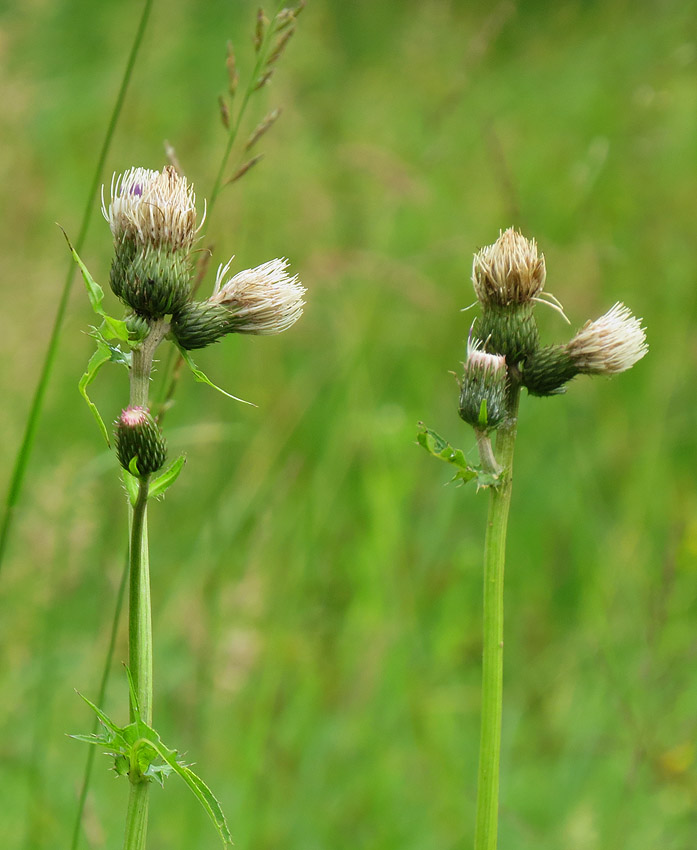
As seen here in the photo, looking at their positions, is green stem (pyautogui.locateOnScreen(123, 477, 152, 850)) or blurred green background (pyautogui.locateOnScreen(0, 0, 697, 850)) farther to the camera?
blurred green background (pyautogui.locateOnScreen(0, 0, 697, 850))

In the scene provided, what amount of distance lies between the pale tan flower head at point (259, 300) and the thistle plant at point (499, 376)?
297mm

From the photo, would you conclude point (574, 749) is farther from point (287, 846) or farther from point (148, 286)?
point (148, 286)

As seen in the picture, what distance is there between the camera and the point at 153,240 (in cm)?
156

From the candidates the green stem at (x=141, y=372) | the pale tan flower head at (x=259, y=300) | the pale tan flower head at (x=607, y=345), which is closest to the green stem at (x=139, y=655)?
Answer: the green stem at (x=141, y=372)

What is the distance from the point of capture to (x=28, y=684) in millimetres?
3305

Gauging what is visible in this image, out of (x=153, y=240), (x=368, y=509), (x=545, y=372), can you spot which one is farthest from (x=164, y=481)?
(x=368, y=509)

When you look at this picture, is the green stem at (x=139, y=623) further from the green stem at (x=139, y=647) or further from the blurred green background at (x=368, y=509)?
the blurred green background at (x=368, y=509)

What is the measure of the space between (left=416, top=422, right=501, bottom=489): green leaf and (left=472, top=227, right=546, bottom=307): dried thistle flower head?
0.24m

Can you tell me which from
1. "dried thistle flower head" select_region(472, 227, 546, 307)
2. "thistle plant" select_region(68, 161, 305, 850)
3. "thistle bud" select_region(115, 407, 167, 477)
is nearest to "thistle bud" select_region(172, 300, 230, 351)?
"thistle plant" select_region(68, 161, 305, 850)

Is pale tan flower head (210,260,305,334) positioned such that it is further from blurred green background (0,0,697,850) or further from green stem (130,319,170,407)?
blurred green background (0,0,697,850)

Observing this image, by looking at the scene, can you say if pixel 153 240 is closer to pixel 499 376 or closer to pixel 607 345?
pixel 499 376

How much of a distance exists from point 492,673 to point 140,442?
0.57m

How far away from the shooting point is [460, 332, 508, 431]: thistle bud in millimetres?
1425

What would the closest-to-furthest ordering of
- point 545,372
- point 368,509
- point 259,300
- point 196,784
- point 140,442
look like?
point 196,784 → point 140,442 → point 545,372 → point 259,300 → point 368,509
